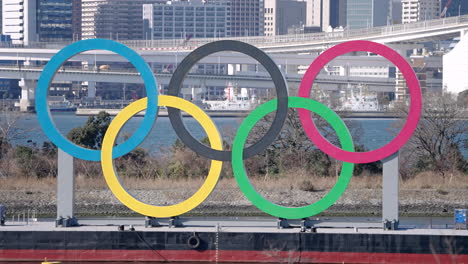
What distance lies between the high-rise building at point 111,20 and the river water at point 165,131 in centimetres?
6092

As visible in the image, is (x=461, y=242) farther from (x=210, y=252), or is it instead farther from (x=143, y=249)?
(x=143, y=249)

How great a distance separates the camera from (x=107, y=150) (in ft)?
73.0

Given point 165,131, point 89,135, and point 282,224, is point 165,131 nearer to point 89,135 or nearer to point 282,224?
point 89,135

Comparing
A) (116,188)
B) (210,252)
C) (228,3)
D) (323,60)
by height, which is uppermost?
(228,3)

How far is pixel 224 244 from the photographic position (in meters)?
21.9

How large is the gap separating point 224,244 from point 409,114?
484cm

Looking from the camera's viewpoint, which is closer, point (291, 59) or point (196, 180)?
point (196, 180)

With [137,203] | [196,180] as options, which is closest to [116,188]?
[137,203]

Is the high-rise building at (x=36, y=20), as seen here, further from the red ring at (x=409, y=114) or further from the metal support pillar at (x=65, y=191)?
the red ring at (x=409, y=114)

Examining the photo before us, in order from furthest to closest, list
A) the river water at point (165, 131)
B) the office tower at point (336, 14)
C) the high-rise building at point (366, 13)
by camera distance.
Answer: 1. the office tower at point (336, 14)
2. the high-rise building at point (366, 13)
3. the river water at point (165, 131)

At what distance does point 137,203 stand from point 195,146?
1787 millimetres

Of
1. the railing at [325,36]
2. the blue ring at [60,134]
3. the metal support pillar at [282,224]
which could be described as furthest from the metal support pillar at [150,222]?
the railing at [325,36]

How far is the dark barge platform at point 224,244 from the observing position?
21.5m

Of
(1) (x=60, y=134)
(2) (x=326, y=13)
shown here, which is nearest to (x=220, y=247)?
(1) (x=60, y=134)
